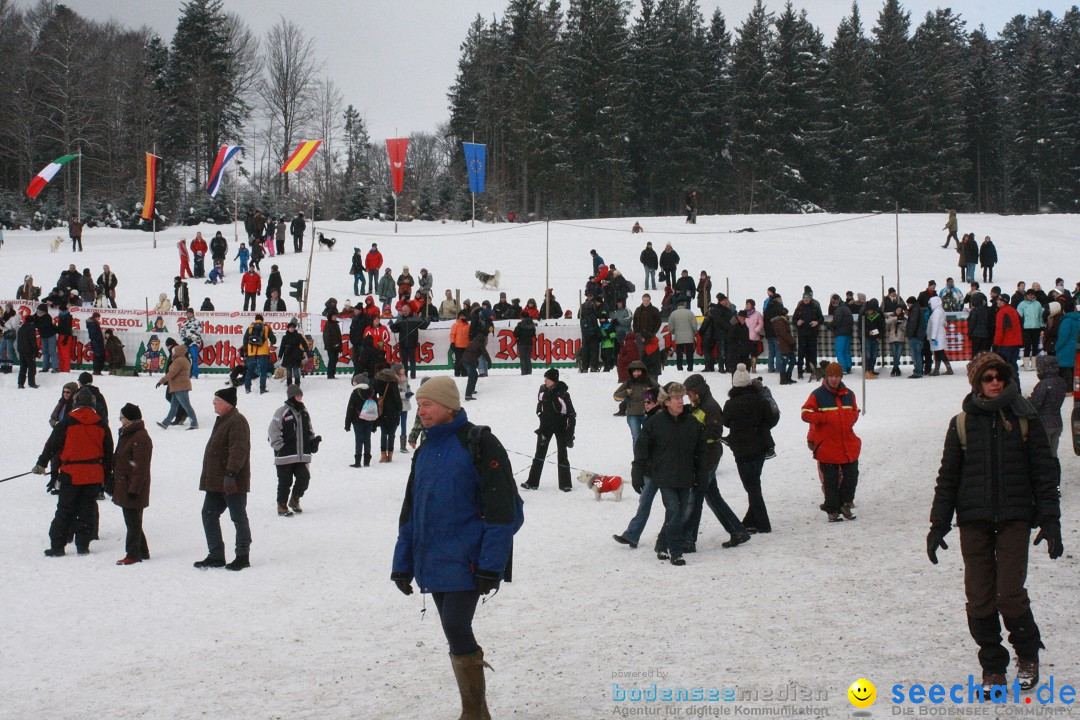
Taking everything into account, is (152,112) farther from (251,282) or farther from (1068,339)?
(1068,339)

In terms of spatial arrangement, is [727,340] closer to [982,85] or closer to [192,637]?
[192,637]

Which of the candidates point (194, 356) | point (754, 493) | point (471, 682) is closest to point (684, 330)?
point (194, 356)

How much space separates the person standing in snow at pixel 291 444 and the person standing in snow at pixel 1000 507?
8.59m

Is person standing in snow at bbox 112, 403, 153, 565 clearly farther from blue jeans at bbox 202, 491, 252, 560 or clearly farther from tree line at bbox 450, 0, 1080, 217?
tree line at bbox 450, 0, 1080, 217

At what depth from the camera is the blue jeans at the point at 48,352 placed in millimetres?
23969

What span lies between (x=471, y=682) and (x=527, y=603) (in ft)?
10.8

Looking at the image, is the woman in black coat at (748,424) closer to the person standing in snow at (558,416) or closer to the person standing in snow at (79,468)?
the person standing in snow at (558,416)

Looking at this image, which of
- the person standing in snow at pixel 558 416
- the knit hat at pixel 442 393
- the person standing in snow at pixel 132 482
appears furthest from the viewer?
the person standing in snow at pixel 558 416

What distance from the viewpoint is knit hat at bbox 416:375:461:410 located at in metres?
5.37

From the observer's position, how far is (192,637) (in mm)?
8242

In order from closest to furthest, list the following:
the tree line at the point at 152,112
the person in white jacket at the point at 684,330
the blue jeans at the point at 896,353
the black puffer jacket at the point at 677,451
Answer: the black puffer jacket at the point at 677,451 < the blue jeans at the point at 896,353 < the person in white jacket at the point at 684,330 < the tree line at the point at 152,112

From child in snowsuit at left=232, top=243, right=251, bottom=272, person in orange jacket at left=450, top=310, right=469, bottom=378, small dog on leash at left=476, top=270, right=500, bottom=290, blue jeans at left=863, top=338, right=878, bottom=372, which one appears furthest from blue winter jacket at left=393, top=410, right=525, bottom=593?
child in snowsuit at left=232, top=243, right=251, bottom=272

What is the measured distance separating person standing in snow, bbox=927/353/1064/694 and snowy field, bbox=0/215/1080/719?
1.43ft

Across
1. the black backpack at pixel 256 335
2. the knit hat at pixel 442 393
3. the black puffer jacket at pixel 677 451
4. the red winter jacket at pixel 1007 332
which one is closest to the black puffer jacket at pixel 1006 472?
the knit hat at pixel 442 393
